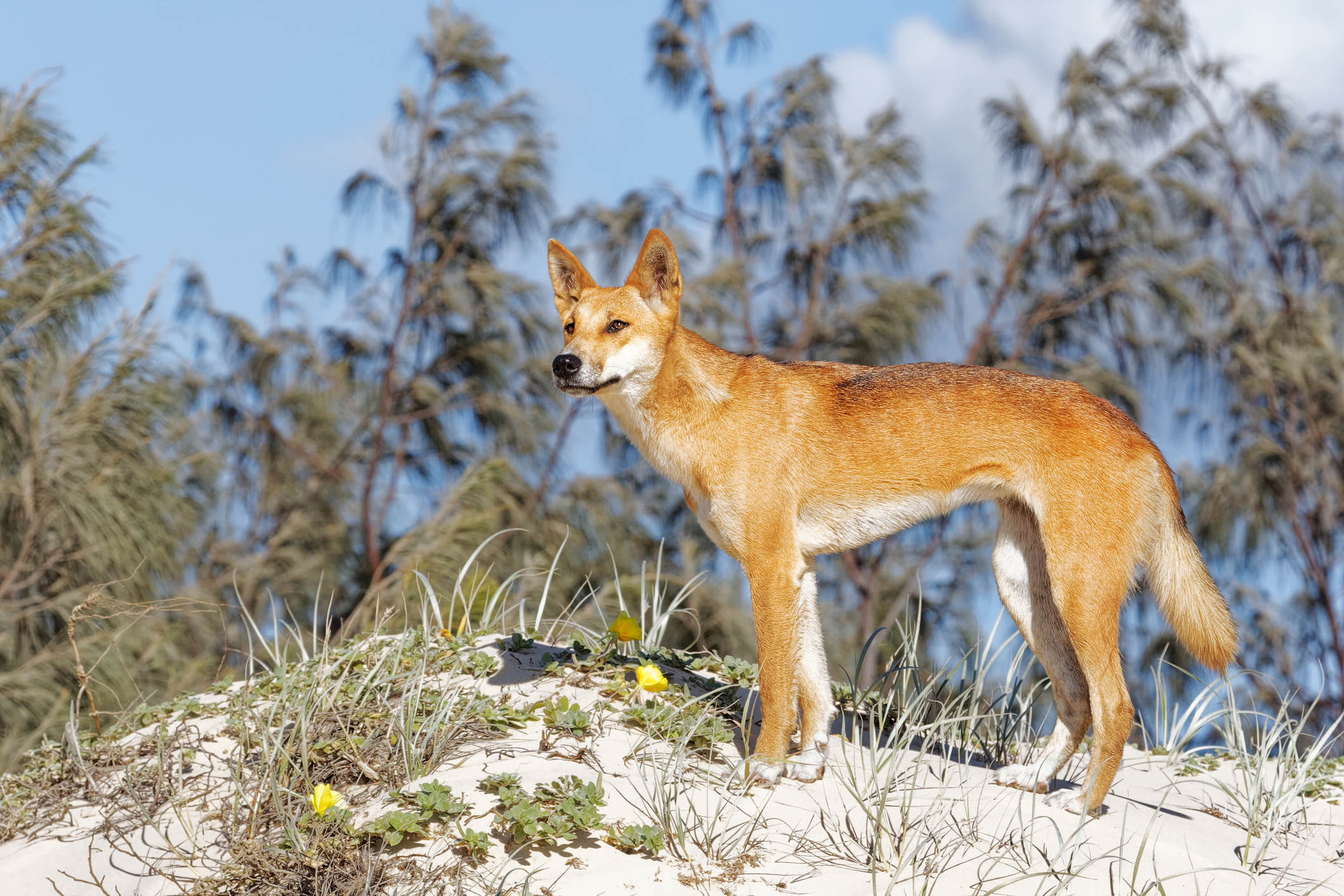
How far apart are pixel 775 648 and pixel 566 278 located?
165 cm

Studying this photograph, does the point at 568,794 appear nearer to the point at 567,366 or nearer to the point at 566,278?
the point at 567,366

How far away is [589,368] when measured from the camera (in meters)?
3.94

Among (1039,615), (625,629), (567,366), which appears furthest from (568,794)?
(1039,615)

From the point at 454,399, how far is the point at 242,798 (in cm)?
842

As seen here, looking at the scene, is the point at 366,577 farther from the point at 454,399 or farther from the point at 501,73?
the point at 501,73

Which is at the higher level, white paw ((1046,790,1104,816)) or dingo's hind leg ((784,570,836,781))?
dingo's hind leg ((784,570,836,781))

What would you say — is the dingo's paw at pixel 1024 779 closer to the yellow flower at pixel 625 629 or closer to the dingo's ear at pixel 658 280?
the yellow flower at pixel 625 629

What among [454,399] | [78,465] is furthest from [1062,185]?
[78,465]

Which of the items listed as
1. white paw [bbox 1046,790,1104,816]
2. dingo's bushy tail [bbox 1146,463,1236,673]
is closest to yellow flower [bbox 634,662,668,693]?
white paw [bbox 1046,790,1104,816]

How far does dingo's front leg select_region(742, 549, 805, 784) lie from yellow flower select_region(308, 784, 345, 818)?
135cm

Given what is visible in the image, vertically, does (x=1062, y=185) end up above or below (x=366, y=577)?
above

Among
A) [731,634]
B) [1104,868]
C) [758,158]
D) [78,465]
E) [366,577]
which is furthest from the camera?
[758,158]

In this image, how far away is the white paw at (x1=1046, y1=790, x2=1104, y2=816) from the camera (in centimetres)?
395

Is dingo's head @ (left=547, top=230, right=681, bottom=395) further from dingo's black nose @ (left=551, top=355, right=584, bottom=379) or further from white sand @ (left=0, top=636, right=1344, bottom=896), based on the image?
white sand @ (left=0, top=636, right=1344, bottom=896)
